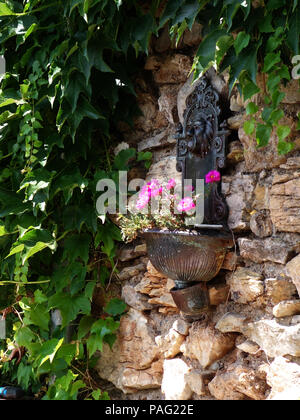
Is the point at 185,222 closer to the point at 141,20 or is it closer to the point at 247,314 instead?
the point at 247,314

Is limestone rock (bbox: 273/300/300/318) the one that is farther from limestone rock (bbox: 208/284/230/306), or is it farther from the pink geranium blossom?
the pink geranium blossom

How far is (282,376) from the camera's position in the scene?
128 cm

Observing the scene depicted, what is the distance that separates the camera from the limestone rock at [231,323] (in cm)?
145

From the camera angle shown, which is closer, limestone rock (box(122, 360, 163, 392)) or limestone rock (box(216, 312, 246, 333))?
limestone rock (box(216, 312, 246, 333))

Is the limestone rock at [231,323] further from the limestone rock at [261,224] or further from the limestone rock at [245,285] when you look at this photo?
the limestone rock at [261,224]

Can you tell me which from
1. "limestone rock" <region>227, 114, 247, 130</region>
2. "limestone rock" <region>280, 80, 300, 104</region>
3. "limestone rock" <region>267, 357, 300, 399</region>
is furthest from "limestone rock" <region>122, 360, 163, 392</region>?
"limestone rock" <region>280, 80, 300, 104</region>

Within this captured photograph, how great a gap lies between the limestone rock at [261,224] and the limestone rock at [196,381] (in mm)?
513

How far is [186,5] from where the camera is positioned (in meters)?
1.39

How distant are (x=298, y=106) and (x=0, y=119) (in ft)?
3.95

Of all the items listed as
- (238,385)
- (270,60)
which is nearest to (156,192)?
(270,60)

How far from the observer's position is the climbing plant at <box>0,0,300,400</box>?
170 centimetres

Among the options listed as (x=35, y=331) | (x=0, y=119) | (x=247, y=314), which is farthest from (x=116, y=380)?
(x=0, y=119)

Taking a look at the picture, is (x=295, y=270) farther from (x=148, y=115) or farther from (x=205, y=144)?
(x=148, y=115)

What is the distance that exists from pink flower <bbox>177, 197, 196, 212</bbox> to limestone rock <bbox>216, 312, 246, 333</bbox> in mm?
367
